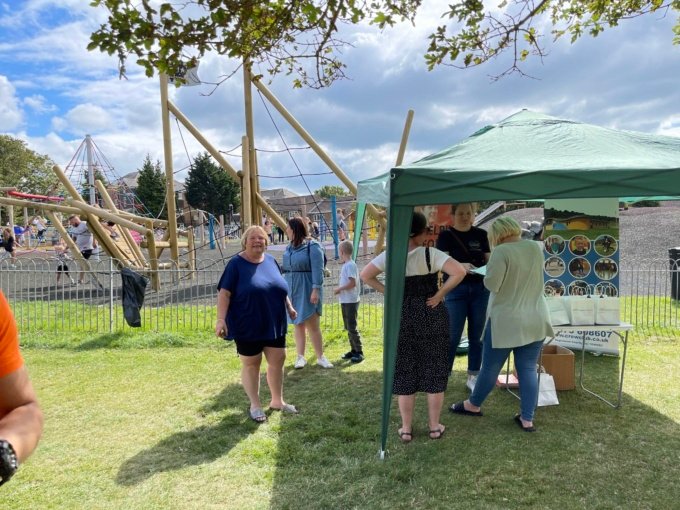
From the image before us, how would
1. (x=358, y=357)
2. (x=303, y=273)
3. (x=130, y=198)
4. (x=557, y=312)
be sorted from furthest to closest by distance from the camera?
1. (x=130, y=198)
2. (x=358, y=357)
3. (x=303, y=273)
4. (x=557, y=312)

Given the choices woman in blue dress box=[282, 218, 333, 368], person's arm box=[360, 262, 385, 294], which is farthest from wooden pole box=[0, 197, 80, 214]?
person's arm box=[360, 262, 385, 294]

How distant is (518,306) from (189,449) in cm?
272

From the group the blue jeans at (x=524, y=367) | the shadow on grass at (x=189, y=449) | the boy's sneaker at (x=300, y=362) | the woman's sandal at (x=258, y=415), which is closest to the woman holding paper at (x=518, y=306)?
the blue jeans at (x=524, y=367)

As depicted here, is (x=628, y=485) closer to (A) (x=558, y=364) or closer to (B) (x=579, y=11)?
(A) (x=558, y=364)

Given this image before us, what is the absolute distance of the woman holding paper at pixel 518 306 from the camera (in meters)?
3.90

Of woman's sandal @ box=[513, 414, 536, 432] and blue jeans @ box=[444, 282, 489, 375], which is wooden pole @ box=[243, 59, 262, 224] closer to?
blue jeans @ box=[444, 282, 489, 375]

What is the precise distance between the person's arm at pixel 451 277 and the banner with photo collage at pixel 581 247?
9.05 feet

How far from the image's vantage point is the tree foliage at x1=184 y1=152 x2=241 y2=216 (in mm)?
53250

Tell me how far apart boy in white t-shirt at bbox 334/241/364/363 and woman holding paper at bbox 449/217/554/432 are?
2.05 metres

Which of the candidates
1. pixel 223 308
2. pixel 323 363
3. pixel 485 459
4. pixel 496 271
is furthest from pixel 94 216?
pixel 485 459

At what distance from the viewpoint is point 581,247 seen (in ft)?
19.7

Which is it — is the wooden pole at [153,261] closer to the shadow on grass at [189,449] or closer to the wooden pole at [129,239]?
the wooden pole at [129,239]

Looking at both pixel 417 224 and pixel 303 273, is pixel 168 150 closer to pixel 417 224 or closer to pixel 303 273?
pixel 303 273

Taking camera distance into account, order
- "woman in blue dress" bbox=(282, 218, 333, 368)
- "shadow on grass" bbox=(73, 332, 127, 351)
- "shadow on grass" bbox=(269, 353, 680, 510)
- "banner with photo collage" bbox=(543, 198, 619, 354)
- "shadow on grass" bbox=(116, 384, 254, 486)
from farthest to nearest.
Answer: "shadow on grass" bbox=(73, 332, 127, 351), "banner with photo collage" bbox=(543, 198, 619, 354), "woman in blue dress" bbox=(282, 218, 333, 368), "shadow on grass" bbox=(116, 384, 254, 486), "shadow on grass" bbox=(269, 353, 680, 510)
